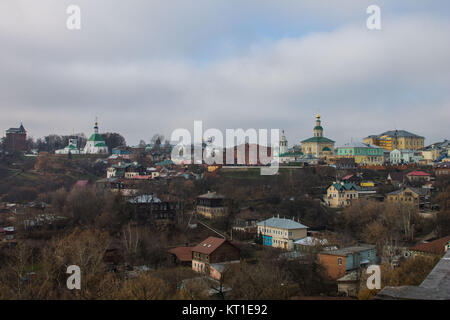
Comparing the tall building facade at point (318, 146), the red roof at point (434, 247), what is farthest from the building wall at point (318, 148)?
the red roof at point (434, 247)

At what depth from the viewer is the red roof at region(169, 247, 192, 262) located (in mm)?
20587

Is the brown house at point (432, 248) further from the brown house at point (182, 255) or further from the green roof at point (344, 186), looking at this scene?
the green roof at point (344, 186)

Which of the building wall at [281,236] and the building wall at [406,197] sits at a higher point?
the building wall at [406,197]

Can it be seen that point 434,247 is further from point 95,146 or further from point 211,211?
point 95,146

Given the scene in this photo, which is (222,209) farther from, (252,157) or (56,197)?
(252,157)

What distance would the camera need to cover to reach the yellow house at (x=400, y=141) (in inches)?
2422

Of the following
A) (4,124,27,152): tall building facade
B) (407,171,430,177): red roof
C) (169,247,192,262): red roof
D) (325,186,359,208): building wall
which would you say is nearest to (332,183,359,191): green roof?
(325,186,359,208): building wall

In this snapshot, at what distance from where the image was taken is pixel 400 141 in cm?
6178

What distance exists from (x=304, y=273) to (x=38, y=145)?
5795 centimetres

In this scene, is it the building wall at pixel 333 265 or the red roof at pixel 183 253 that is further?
the red roof at pixel 183 253

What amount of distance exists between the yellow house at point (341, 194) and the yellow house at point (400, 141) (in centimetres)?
3160

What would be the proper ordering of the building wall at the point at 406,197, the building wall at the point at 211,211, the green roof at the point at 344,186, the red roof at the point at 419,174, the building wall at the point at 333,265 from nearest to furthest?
the building wall at the point at 333,265 → the building wall at the point at 211,211 → the building wall at the point at 406,197 → the green roof at the point at 344,186 → the red roof at the point at 419,174

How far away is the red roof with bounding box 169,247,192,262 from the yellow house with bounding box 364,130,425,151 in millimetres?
47780

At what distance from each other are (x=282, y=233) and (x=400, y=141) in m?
43.9
